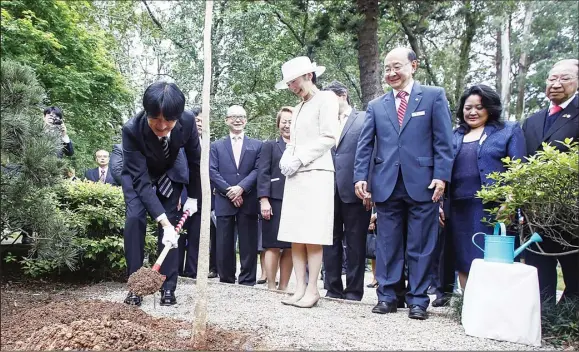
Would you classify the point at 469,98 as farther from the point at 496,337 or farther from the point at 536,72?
the point at 536,72

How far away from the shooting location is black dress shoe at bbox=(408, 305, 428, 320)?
396 cm

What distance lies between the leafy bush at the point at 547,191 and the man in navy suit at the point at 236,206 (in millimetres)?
3059

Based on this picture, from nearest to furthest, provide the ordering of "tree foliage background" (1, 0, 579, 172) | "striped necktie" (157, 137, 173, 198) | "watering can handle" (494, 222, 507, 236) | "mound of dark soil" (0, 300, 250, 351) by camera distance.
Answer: "mound of dark soil" (0, 300, 250, 351), "watering can handle" (494, 222, 507, 236), "striped necktie" (157, 137, 173, 198), "tree foliage background" (1, 0, 579, 172)

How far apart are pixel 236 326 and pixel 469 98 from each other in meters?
2.92

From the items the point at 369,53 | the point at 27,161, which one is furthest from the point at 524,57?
the point at 27,161

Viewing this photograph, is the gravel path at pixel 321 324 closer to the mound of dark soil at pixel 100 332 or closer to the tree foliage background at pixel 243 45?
the mound of dark soil at pixel 100 332

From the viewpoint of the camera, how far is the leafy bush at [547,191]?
3293 millimetres

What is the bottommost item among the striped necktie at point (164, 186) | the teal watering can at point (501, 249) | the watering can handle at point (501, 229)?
the teal watering can at point (501, 249)

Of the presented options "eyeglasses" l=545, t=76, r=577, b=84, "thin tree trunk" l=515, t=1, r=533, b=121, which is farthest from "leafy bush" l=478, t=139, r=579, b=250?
"thin tree trunk" l=515, t=1, r=533, b=121

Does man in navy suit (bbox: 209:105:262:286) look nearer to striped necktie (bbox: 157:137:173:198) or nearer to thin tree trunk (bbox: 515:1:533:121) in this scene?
striped necktie (bbox: 157:137:173:198)

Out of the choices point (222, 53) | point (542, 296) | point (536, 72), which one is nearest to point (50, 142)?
point (542, 296)

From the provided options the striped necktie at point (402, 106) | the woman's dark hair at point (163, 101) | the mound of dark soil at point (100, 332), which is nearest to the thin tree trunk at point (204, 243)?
the mound of dark soil at point (100, 332)

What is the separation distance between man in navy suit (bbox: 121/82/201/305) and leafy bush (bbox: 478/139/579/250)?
2.46 meters

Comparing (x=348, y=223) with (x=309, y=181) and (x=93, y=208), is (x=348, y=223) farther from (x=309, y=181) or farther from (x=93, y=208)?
(x=93, y=208)
